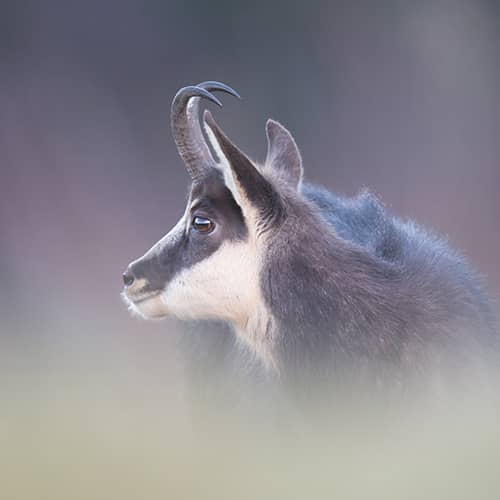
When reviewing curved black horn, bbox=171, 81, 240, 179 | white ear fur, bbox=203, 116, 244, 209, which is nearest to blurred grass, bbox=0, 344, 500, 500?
white ear fur, bbox=203, 116, 244, 209

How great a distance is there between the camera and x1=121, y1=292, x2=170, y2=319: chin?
3.80 metres

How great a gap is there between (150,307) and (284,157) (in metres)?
0.96

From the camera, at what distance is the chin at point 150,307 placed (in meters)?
3.80

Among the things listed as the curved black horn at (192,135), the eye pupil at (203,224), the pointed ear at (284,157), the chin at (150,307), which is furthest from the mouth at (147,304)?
the pointed ear at (284,157)

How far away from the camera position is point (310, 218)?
3.59 m

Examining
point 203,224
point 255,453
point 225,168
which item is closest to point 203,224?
point 203,224

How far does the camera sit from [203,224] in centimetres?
363

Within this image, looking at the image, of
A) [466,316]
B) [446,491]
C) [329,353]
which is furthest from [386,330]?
[446,491]

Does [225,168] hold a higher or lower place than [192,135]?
lower

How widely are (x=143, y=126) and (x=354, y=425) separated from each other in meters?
4.86

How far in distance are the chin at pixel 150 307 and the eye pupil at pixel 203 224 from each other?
1.14 feet

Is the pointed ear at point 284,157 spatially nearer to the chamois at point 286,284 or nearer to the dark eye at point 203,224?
the chamois at point 286,284

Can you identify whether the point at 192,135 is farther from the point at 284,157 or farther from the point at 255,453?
Answer: the point at 255,453

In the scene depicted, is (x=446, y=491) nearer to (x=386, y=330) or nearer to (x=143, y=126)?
(x=386, y=330)
